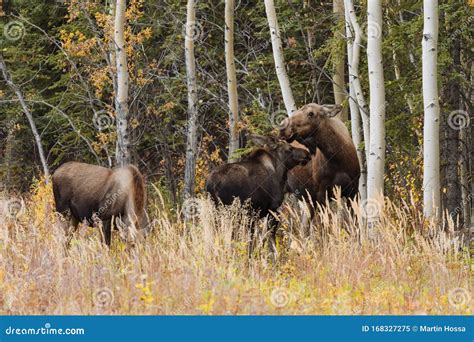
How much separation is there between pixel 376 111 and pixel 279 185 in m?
1.70

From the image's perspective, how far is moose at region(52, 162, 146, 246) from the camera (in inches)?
500

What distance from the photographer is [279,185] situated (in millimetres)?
13094

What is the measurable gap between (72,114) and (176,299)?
16799 millimetres

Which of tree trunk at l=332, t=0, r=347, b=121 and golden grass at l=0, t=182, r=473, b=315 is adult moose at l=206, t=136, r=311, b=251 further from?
tree trunk at l=332, t=0, r=347, b=121

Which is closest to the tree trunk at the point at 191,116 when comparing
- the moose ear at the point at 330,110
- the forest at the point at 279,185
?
the forest at the point at 279,185

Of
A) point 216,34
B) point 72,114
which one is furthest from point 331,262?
point 72,114

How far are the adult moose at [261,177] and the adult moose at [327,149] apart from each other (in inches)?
13.5

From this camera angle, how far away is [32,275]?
8.97 meters
